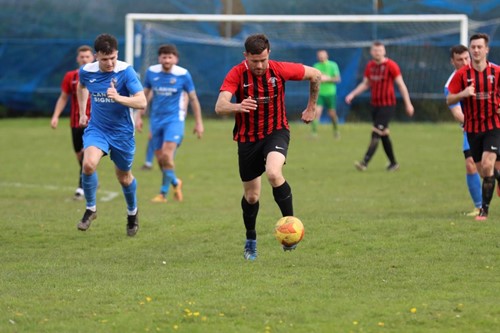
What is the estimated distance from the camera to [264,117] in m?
9.23

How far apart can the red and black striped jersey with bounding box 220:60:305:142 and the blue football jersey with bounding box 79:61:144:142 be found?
5.71ft

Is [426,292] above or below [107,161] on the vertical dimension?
above

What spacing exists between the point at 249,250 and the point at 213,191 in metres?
6.97

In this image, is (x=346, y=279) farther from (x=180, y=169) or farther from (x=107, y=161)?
(x=107, y=161)

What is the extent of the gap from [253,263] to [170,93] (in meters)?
5.95

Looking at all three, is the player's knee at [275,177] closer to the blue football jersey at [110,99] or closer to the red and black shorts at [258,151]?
the red and black shorts at [258,151]

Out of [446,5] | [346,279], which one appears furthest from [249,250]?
[446,5]

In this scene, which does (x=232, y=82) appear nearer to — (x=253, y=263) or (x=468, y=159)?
(x=253, y=263)

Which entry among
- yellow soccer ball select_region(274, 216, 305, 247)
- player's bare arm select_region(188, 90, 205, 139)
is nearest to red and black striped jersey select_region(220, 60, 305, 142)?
yellow soccer ball select_region(274, 216, 305, 247)

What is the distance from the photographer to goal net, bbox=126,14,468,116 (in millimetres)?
29250

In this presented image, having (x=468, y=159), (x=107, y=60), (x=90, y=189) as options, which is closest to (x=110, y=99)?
Answer: (x=107, y=60)

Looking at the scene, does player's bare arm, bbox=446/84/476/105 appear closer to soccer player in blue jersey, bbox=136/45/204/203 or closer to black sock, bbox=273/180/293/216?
black sock, bbox=273/180/293/216

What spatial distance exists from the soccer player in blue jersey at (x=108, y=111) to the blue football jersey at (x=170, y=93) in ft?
12.3

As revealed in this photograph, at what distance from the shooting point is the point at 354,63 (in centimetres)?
3069
